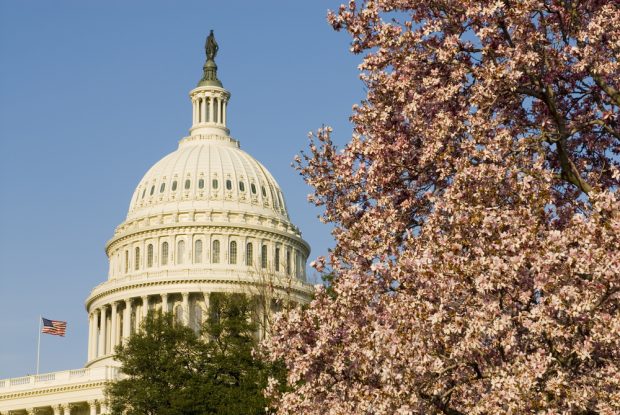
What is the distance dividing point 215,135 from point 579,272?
14693 cm

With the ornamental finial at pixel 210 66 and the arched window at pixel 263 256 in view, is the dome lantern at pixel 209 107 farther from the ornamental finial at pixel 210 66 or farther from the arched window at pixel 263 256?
the arched window at pixel 263 256

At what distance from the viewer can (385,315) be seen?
22.8m

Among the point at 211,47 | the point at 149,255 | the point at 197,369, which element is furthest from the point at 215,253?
the point at 197,369

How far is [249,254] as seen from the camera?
148750 millimetres

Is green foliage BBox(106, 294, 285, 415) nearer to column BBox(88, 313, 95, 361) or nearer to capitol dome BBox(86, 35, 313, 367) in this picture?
capitol dome BBox(86, 35, 313, 367)

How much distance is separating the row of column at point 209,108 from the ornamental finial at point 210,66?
2331 millimetres

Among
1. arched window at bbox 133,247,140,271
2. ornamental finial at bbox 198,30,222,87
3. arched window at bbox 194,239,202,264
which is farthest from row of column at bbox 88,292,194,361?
ornamental finial at bbox 198,30,222,87

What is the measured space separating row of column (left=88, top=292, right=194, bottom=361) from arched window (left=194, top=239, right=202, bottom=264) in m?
6.80

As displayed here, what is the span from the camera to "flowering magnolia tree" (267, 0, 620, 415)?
66.5 feet

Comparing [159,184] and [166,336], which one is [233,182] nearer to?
[159,184]

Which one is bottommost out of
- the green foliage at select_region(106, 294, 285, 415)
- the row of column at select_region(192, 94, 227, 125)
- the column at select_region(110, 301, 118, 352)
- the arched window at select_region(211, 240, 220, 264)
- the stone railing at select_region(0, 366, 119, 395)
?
the green foliage at select_region(106, 294, 285, 415)

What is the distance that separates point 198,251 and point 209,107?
29456 mm

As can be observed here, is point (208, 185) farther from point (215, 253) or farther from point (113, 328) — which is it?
point (113, 328)

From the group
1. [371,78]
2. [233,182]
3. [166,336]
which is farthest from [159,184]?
[371,78]
